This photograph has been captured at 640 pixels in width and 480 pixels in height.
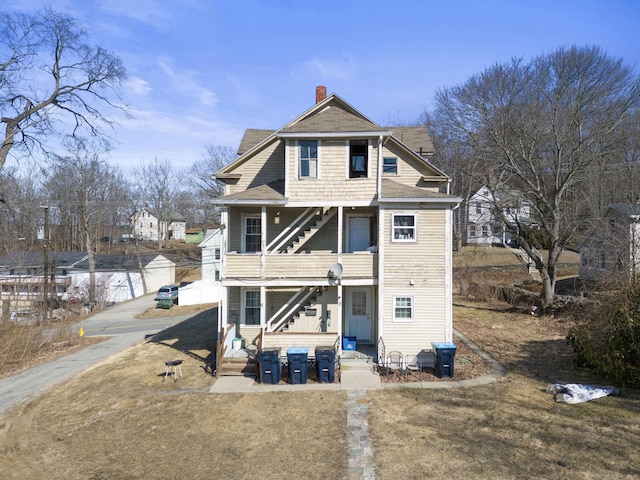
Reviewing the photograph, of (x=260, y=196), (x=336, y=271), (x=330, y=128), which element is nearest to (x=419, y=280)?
(x=336, y=271)

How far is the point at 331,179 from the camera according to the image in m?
14.9

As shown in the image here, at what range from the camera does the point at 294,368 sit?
501 inches

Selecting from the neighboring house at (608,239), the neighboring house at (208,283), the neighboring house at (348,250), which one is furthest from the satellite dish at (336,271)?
the neighboring house at (208,283)

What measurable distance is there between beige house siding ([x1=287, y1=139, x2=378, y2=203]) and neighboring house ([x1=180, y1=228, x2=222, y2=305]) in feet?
72.7

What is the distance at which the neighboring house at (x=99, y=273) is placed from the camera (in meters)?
36.4

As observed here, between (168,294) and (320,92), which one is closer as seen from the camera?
(320,92)

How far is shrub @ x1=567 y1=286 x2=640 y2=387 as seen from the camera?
11219mm

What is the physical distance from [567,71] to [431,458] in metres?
23.5

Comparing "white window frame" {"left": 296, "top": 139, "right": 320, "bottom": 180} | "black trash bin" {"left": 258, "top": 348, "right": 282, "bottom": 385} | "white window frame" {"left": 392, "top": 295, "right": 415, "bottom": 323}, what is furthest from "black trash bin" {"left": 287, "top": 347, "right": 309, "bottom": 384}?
"white window frame" {"left": 296, "top": 139, "right": 320, "bottom": 180}

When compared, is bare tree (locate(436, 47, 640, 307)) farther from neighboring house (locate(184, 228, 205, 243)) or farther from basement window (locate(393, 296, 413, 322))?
neighboring house (locate(184, 228, 205, 243))

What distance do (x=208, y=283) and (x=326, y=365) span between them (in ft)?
90.3

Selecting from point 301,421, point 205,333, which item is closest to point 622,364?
point 301,421

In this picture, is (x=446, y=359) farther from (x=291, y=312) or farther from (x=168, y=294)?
(x=168, y=294)

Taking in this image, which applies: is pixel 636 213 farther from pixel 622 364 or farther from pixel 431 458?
pixel 431 458
